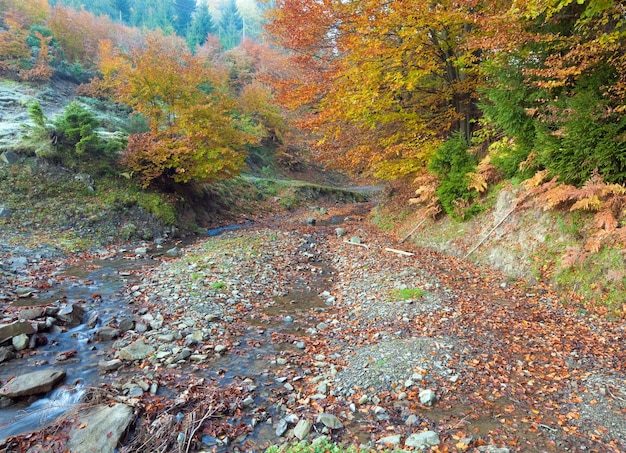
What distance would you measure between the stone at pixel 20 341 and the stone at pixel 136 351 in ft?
6.31

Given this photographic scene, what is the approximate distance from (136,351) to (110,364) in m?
0.45

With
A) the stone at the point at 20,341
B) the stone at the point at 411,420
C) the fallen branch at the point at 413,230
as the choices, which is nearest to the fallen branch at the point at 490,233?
the fallen branch at the point at 413,230

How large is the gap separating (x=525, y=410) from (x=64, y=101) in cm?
3182

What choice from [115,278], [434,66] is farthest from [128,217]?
[434,66]

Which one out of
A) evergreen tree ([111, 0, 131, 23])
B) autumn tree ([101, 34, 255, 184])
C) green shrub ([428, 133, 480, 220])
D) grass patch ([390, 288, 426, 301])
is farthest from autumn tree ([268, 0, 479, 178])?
evergreen tree ([111, 0, 131, 23])

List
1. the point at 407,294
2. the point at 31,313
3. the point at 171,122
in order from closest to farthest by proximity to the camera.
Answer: the point at 31,313, the point at 407,294, the point at 171,122

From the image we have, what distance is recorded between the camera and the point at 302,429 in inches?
174

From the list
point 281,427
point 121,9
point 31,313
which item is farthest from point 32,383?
point 121,9

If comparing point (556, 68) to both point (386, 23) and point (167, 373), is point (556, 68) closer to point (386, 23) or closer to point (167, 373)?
point (386, 23)

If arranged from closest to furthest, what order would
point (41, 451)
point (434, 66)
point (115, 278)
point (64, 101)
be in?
point (41, 451), point (115, 278), point (434, 66), point (64, 101)

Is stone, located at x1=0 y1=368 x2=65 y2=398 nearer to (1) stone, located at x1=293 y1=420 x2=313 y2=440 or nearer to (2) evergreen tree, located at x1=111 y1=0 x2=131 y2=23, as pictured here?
(1) stone, located at x1=293 y1=420 x2=313 y2=440

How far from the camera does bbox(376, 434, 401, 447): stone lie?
410 centimetres

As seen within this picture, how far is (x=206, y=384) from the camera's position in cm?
554

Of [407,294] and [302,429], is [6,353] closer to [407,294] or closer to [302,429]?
[302,429]
